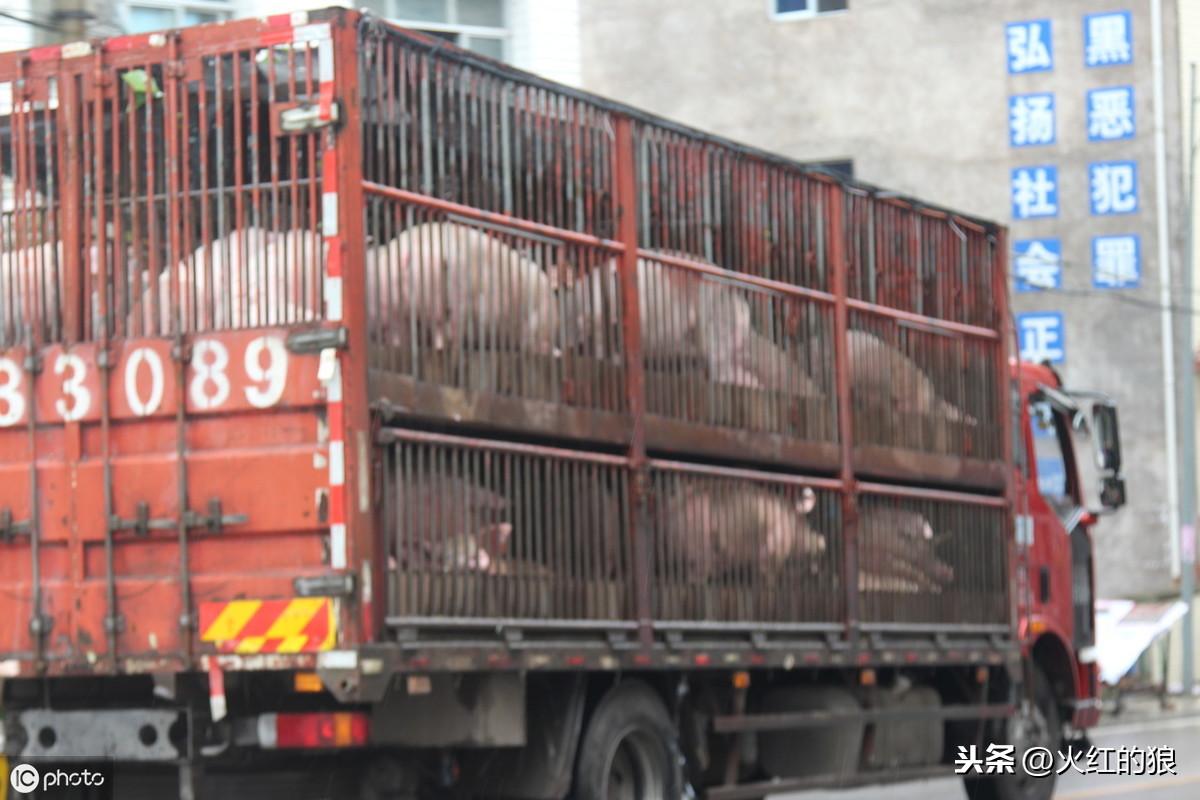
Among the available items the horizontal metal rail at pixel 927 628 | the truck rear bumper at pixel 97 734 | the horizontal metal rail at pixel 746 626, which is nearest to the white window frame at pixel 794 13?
the horizontal metal rail at pixel 927 628

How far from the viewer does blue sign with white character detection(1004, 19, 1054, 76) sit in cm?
3294

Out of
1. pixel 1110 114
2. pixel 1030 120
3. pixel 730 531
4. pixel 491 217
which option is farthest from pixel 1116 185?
pixel 491 217

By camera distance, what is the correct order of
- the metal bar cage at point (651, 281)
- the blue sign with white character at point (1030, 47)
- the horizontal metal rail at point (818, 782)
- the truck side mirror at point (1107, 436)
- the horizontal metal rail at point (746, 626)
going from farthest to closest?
1. the blue sign with white character at point (1030, 47)
2. the truck side mirror at point (1107, 436)
3. the horizontal metal rail at point (818, 782)
4. the horizontal metal rail at point (746, 626)
5. the metal bar cage at point (651, 281)

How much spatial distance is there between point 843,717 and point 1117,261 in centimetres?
2242

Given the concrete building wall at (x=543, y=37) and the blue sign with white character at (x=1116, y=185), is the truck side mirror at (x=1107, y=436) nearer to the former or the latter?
the concrete building wall at (x=543, y=37)

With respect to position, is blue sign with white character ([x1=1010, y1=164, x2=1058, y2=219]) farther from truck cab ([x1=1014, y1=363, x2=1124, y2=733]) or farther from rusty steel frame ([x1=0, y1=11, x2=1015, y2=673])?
rusty steel frame ([x1=0, y1=11, x2=1015, y2=673])

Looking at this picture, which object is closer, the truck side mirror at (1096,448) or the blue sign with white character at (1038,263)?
the truck side mirror at (1096,448)

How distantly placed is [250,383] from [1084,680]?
27.0 ft

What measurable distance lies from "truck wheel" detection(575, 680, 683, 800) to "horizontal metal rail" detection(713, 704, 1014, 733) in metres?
0.59

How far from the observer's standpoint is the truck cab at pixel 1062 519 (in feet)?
45.2

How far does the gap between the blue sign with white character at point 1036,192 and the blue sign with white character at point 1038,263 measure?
477 mm

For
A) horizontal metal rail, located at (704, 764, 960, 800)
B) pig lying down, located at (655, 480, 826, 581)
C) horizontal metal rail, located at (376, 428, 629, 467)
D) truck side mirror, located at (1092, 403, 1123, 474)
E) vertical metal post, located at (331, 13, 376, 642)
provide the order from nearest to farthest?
vertical metal post, located at (331, 13, 376, 642), horizontal metal rail, located at (376, 428, 629, 467), pig lying down, located at (655, 480, 826, 581), horizontal metal rail, located at (704, 764, 960, 800), truck side mirror, located at (1092, 403, 1123, 474)

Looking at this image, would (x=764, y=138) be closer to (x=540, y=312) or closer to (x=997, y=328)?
(x=997, y=328)

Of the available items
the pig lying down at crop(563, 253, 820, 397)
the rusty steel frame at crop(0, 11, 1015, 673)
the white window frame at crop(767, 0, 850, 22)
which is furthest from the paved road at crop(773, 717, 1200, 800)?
the white window frame at crop(767, 0, 850, 22)
